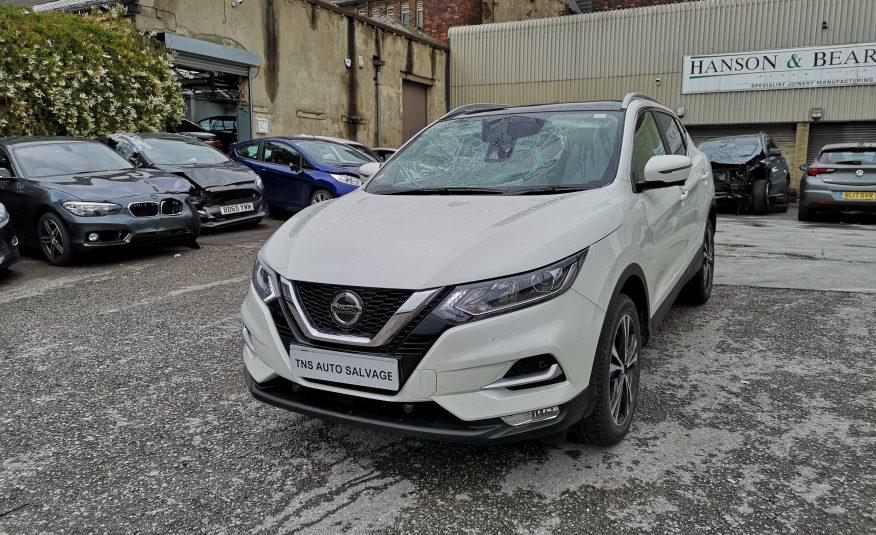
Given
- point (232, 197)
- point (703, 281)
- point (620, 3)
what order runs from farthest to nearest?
point (620, 3), point (232, 197), point (703, 281)

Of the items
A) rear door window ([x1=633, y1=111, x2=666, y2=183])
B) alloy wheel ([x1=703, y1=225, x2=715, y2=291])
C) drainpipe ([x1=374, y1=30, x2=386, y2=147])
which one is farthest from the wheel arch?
drainpipe ([x1=374, y1=30, x2=386, y2=147])

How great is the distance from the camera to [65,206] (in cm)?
713

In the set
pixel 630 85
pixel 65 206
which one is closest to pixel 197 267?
→ pixel 65 206

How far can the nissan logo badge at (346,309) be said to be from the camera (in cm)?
239

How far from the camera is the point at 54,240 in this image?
24.1ft

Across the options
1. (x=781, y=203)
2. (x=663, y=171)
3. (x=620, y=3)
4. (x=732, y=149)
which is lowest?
(x=781, y=203)

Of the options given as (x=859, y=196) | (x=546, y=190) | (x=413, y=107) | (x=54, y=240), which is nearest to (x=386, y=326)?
(x=546, y=190)

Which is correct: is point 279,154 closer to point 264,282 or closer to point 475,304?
point 264,282

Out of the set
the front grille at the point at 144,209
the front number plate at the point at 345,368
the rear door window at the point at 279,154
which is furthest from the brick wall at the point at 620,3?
the front number plate at the point at 345,368

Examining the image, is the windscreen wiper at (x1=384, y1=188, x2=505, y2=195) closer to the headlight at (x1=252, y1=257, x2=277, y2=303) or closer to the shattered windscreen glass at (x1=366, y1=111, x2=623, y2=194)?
the shattered windscreen glass at (x1=366, y1=111, x2=623, y2=194)

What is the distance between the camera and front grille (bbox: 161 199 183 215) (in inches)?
302

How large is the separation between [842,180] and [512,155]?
396 inches

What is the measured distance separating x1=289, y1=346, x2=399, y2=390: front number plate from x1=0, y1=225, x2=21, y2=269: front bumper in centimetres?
537

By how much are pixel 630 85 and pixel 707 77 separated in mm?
2452
